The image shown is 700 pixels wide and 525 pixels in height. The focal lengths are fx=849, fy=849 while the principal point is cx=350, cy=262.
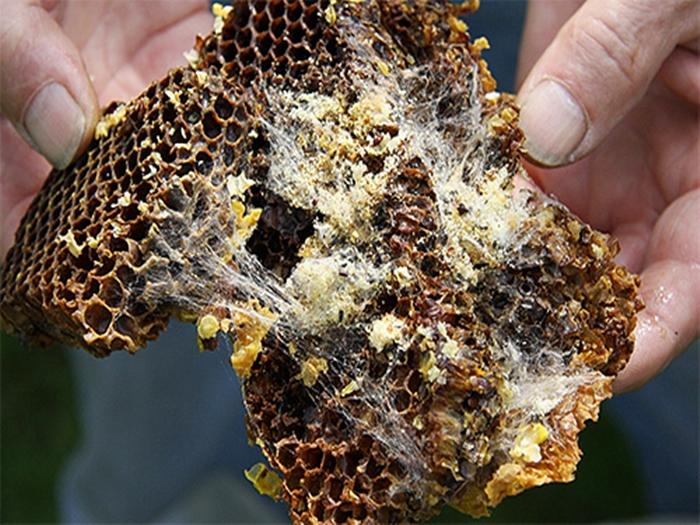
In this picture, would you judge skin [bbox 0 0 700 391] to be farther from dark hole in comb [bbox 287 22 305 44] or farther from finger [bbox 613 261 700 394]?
dark hole in comb [bbox 287 22 305 44]

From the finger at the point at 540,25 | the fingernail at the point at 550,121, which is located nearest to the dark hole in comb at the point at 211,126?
the fingernail at the point at 550,121

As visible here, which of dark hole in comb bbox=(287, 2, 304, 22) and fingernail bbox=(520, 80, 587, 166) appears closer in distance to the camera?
dark hole in comb bbox=(287, 2, 304, 22)

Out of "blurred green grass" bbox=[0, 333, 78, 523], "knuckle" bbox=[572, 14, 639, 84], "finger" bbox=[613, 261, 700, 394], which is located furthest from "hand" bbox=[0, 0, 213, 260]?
"blurred green grass" bbox=[0, 333, 78, 523]

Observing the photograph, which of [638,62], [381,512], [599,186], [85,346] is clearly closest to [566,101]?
[638,62]

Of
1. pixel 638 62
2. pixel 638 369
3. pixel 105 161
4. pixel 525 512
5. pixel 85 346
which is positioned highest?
pixel 105 161

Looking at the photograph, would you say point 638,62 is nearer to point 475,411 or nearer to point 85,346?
point 475,411

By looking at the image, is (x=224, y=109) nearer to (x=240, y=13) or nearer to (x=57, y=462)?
(x=240, y=13)

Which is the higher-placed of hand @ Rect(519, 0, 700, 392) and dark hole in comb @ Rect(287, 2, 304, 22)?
dark hole in comb @ Rect(287, 2, 304, 22)

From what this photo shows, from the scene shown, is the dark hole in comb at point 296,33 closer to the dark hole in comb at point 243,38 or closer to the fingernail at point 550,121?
the dark hole in comb at point 243,38
